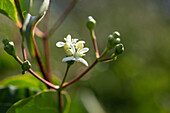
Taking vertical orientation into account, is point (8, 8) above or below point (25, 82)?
above

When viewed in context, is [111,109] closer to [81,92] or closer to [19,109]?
[81,92]

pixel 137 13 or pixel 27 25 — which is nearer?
pixel 27 25

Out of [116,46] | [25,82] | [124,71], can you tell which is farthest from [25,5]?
[124,71]

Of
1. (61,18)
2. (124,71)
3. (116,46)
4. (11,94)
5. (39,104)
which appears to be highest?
(61,18)

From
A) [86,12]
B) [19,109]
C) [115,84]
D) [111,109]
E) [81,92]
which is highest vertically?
[86,12]

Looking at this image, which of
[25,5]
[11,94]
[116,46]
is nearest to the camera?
[25,5]

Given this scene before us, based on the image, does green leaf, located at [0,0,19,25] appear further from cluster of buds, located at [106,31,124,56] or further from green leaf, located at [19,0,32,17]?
cluster of buds, located at [106,31,124,56]

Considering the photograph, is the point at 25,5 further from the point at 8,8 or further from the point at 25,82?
the point at 25,82

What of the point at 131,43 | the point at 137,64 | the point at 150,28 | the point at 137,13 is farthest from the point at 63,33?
the point at 137,13

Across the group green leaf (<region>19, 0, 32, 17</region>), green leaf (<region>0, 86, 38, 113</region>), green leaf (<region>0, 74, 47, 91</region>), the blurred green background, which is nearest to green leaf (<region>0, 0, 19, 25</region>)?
green leaf (<region>19, 0, 32, 17</region>)
